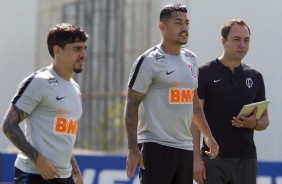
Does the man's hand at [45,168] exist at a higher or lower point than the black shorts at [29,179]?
higher

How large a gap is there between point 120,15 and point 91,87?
993 mm

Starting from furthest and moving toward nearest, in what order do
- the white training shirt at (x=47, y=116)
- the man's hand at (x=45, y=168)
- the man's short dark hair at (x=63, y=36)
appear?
1. the man's short dark hair at (x=63, y=36)
2. the white training shirt at (x=47, y=116)
3. the man's hand at (x=45, y=168)

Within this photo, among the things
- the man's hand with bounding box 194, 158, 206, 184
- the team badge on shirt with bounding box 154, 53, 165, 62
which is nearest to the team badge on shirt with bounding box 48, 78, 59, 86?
the team badge on shirt with bounding box 154, 53, 165, 62

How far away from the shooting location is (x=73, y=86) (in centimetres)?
693

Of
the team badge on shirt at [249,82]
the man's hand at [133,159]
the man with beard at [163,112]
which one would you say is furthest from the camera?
the team badge on shirt at [249,82]

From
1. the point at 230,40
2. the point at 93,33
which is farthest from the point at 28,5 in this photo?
the point at 230,40

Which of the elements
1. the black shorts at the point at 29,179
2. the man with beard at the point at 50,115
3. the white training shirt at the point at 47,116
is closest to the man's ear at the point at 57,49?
the man with beard at the point at 50,115

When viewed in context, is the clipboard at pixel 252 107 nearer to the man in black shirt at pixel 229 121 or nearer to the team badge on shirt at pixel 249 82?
the man in black shirt at pixel 229 121

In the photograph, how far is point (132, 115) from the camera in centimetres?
726

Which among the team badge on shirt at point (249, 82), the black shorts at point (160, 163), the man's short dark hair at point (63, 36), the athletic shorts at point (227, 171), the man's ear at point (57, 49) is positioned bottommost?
the athletic shorts at point (227, 171)

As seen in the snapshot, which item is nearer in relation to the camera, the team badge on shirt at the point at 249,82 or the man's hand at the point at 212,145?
the man's hand at the point at 212,145

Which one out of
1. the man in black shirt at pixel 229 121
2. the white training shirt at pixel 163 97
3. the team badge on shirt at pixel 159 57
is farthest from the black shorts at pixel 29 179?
the man in black shirt at pixel 229 121

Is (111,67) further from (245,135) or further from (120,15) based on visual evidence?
(245,135)

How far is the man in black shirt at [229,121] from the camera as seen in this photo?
7.85 metres
